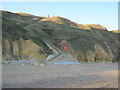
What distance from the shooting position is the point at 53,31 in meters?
93.3

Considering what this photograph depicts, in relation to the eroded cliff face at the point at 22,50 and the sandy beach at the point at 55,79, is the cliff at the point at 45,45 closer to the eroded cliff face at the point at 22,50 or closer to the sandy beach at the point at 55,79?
the eroded cliff face at the point at 22,50

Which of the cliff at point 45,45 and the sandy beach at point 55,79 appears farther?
the cliff at point 45,45

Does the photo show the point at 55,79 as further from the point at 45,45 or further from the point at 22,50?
the point at 45,45

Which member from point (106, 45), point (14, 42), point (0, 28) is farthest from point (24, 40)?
point (106, 45)

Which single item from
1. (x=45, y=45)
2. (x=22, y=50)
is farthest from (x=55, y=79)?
(x=45, y=45)

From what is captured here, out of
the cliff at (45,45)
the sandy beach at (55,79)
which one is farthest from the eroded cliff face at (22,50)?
the sandy beach at (55,79)

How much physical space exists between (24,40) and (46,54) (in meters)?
7.91

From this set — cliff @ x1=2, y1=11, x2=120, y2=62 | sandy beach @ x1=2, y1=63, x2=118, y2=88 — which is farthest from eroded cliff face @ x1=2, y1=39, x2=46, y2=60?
sandy beach @ x1=2, y1=63, x2=118, y2=88

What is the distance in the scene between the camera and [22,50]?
6250 centimetres

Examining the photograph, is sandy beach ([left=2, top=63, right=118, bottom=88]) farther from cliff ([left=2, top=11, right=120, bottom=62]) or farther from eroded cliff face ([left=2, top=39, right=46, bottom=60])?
eroded cliff face ([left=2, top=39, right=46, bottom=60])

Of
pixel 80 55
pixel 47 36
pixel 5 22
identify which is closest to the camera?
pixel 5 22

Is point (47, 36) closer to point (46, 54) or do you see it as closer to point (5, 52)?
point (46, 54)

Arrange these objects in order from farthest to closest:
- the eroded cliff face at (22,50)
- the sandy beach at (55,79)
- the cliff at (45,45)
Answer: the cliff at (45,45) < the eroded cliff face at (22,50) < the sandy beach at (55,79)

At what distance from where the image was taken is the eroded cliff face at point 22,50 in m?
58.3
